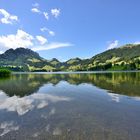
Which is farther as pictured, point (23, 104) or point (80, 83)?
point (80, 83)

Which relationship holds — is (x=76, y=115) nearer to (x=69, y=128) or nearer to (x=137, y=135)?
(x=69, y=128)

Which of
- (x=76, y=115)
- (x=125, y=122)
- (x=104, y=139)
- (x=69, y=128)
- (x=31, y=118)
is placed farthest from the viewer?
(x=76, y=115)

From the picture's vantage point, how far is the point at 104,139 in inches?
571

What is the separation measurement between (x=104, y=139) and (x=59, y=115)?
28.4 feet

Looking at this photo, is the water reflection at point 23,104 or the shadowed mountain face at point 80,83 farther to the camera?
the shadowed mountain face at point 80,83

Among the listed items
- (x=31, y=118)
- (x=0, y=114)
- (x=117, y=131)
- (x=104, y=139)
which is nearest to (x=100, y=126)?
(x=117, y=131)

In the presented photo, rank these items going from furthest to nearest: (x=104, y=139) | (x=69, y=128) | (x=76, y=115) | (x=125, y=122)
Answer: (x=76, y=115) < (x=125, y=122) < (x=69, y=128) < (x=104, y=139)

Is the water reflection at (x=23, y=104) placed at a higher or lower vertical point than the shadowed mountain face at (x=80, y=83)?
lower

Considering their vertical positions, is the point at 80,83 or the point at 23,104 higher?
the point at 80,83

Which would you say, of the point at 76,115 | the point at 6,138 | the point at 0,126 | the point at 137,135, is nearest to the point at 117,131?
the point at 137,135

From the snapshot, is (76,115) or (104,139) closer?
(104,139)

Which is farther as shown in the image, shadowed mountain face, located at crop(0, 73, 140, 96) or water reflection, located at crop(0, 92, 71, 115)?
shadowed mountain face, located at crop(0, 73, 140, 96)

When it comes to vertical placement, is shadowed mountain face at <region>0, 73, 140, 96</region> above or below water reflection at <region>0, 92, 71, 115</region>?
above

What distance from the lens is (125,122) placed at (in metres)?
18.9
